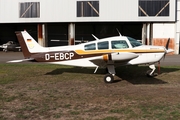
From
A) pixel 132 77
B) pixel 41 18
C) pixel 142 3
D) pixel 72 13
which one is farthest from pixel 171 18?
pixel 132 77

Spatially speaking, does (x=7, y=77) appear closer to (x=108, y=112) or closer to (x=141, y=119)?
(x=108, y=112)

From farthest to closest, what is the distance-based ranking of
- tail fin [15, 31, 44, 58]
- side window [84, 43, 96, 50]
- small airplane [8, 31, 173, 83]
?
1. tail fin [15, 31, 44, 58]
2. side window [84, 43, 96, 50]
3. small airplane [8, 31, 173, 83]

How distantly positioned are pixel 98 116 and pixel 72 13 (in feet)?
80.1

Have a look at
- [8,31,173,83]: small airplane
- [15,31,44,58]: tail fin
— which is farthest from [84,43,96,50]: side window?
[15,31,44,58]: tail fin

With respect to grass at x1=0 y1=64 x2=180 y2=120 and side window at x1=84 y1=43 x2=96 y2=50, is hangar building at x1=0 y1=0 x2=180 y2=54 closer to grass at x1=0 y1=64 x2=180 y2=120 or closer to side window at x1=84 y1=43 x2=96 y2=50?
grass at x1=0 y1=64 x2=180 y2=120

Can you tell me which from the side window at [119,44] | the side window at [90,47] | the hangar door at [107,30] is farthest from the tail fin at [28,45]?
the hangar door at [107,30]

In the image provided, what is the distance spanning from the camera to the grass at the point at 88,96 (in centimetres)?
759

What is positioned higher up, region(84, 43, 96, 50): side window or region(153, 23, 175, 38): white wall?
region(153, 23, 175, 38): white wall

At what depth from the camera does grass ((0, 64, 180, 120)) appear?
24.9 ft

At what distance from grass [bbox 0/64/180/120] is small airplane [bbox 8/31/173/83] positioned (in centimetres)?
83

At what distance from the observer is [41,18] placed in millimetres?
31641

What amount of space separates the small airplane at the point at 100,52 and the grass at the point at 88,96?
0.83 metres

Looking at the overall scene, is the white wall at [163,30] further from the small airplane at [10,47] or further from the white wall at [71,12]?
the small airplane at [10,47]

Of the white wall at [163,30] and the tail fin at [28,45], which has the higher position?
the white wall at [163,30]
